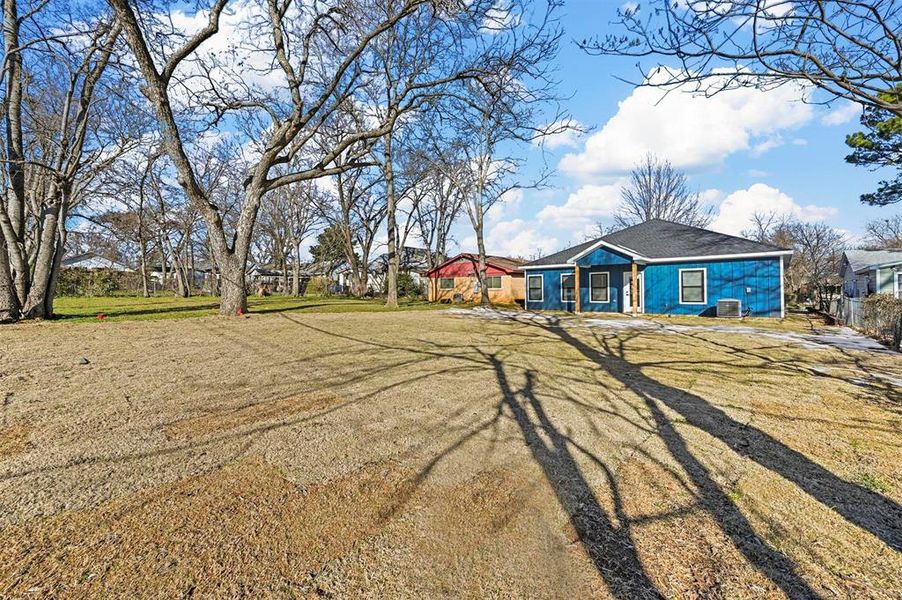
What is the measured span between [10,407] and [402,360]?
160 inches

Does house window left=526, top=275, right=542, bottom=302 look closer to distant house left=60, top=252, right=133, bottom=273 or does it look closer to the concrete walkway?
the concrete walkway

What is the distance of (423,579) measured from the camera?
5.41 feet

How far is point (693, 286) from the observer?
15203 mm

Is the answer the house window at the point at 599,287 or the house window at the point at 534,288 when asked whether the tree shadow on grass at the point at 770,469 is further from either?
the house window at the point at 534,288

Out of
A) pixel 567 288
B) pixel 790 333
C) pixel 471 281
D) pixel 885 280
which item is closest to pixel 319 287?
pixel 471 281

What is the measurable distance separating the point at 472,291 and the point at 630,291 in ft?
36.9

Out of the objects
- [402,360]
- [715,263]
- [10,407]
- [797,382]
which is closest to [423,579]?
[10,407]

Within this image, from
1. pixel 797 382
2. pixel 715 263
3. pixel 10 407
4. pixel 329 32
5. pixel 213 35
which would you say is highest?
pixel 329 32

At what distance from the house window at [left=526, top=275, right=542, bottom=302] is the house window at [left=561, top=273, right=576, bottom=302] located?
48.3 inches

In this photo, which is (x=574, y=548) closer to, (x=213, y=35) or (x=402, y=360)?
(x=402, y=360)

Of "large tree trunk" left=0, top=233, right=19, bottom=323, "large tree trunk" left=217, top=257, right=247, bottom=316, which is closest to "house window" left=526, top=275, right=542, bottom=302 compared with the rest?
"large tree trunk" left=217, top=257, right=247, bottom=316

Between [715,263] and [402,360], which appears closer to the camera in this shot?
[402,360]

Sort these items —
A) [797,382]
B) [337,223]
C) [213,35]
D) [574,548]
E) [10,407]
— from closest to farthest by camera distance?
1. [574,548]
2. [10,407]
3. [797,382]
4. [213,35]
5. [337,223]

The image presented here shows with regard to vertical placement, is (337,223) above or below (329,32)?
below
